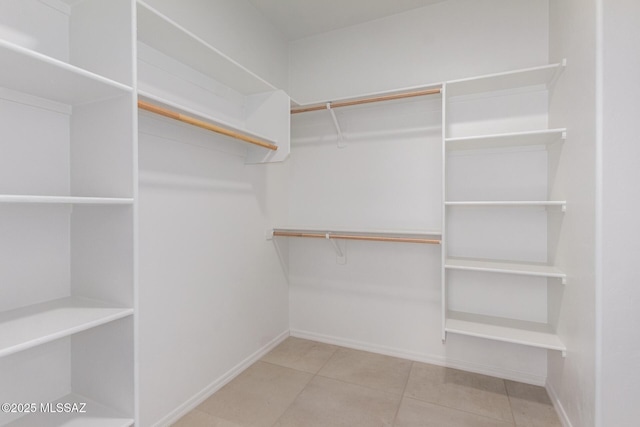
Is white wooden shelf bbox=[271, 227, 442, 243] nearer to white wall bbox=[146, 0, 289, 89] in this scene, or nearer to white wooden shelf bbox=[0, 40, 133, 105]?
white wall bbox=[146, 0, 289, 89]

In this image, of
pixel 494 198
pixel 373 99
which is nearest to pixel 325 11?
pixel 373 99

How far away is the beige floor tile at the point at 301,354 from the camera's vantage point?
8.13 feet

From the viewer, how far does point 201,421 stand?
6.06ft

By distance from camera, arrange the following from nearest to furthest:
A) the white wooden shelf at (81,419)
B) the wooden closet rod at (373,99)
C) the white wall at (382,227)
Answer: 1. the white wooden shelf at (81,419)
2. the wooden closet rod at (373,99)
3. the white wall at (382,227)

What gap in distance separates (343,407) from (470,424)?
748 millimetres

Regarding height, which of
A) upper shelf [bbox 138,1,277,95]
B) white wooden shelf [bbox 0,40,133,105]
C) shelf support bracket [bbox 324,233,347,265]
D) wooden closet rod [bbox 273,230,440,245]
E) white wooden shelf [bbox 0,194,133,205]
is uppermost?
upper shelf [bbox 138,1,277,95]

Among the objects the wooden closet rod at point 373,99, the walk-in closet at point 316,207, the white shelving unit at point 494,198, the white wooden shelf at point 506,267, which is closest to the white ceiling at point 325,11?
the walk-in closet at point 316,207

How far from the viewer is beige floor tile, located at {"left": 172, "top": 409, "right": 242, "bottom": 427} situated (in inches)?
71.4

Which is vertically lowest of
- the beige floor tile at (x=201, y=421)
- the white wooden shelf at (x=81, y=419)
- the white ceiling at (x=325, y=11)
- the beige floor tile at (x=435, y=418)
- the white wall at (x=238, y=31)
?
the beige floor tile at (x=435, y=418)

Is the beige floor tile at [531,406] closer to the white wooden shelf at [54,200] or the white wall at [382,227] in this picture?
the white wall at [382,227]

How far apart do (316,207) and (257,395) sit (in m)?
1.57

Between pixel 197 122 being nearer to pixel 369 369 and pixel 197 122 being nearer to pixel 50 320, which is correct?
pixel 50 320

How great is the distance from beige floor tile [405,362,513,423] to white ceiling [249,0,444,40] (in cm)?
287

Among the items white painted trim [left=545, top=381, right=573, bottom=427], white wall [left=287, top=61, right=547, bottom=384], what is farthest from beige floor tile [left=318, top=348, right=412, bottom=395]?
white painted trim [left=545, top=381, right=573, bottom=427]
